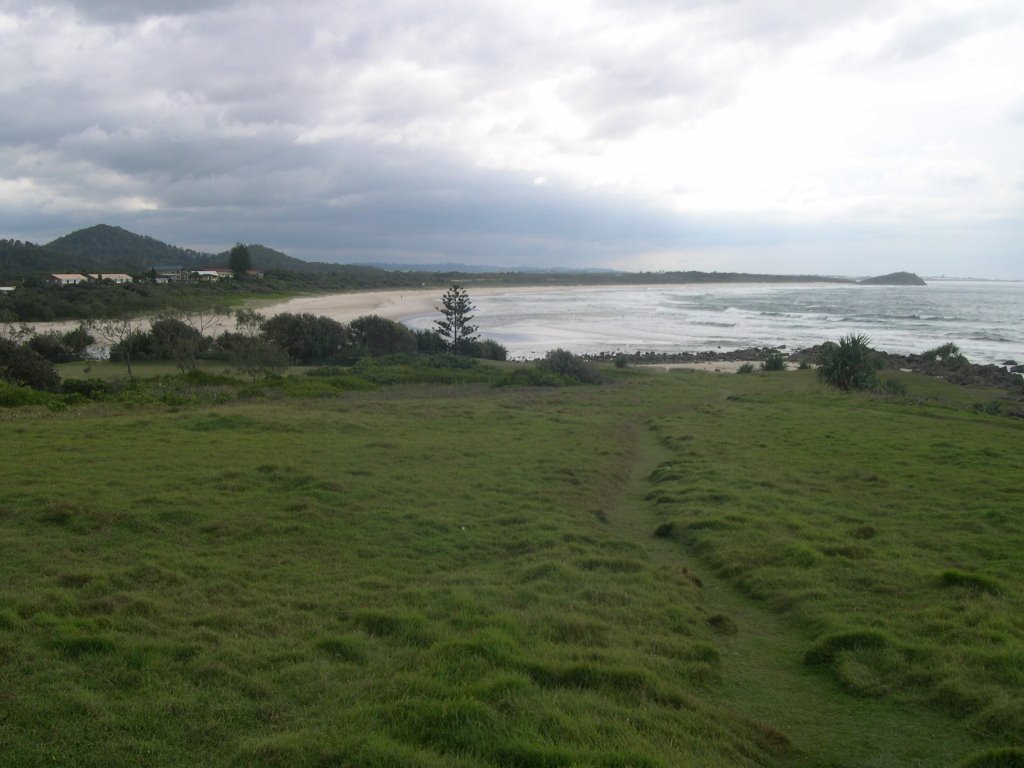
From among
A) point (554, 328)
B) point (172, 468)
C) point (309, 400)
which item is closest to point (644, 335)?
point (554, 328)

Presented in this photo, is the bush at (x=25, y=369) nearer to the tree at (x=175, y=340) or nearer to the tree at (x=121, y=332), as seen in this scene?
the tree at (x=175, y=340)

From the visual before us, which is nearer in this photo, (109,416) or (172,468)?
(172,468)

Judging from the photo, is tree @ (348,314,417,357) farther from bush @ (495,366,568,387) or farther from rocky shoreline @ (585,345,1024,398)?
bush @ (495,366,568,387)

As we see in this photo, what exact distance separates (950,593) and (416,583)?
5.97m

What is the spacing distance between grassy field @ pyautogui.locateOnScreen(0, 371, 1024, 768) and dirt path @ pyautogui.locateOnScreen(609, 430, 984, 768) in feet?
0.10

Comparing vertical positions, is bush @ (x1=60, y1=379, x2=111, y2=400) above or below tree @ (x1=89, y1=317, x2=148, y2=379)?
below

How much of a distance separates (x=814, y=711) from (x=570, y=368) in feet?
104

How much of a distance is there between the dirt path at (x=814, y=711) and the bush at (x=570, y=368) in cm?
2850

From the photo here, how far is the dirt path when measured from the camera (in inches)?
204

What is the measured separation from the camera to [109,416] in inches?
764

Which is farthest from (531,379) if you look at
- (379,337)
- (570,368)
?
(379,337)

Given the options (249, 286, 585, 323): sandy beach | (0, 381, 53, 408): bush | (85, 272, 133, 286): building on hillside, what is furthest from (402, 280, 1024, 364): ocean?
(0, 381, 53, 408): bush

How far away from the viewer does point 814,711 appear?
580 centimetres

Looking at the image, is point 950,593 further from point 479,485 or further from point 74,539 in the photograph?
point 74,539
